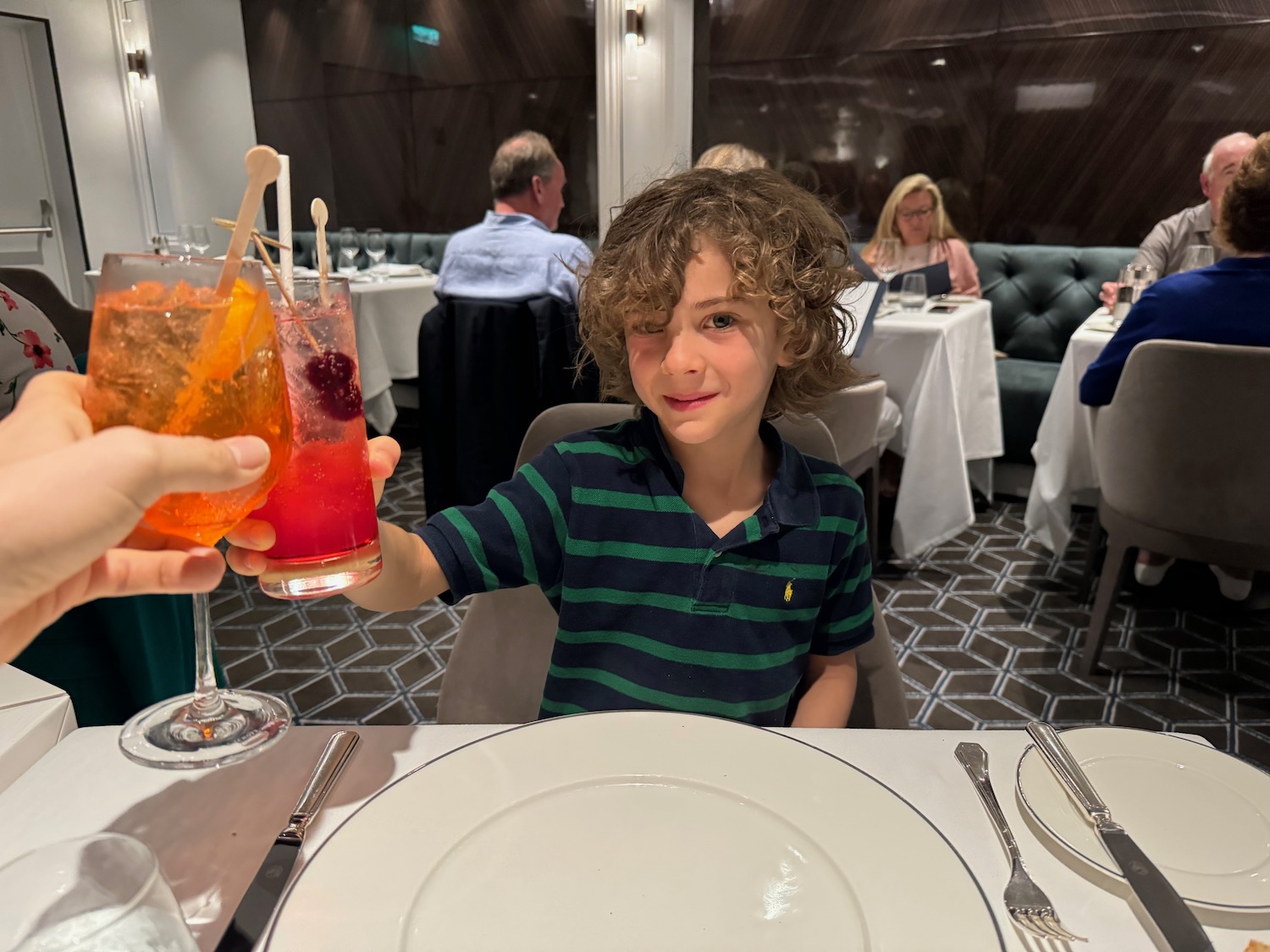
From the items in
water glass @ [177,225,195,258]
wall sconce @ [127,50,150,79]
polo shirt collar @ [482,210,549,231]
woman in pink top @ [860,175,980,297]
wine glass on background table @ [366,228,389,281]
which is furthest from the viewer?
wall sconce @ [127,50,150,79]

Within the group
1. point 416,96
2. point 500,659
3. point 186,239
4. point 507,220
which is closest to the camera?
point 500,659

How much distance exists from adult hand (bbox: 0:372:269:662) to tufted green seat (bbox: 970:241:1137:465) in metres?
4.37

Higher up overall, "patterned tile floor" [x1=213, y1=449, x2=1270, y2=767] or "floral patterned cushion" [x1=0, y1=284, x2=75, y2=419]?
"floral patterned cushion" [x1=0, y1=284, x2=75, y2=419]

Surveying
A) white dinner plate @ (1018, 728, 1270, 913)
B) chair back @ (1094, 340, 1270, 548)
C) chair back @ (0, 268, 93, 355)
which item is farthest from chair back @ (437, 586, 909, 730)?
chair back @ (0, 268, 93, 355)

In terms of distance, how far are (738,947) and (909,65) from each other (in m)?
5.67

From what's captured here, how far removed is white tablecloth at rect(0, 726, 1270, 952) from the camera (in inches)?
21.9

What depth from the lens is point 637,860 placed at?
57 centimetres

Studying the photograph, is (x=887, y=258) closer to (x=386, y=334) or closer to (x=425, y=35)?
(x=386, y=334)

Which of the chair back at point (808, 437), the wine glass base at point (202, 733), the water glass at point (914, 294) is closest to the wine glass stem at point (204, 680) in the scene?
the wine glass base at point (202, 733)

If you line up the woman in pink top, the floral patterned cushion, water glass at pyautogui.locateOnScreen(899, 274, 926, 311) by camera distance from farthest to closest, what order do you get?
the woman in pink top < water glass at pyautogui.locateOnScreen(899, 274, 926, 311) < the floral patterned cushion

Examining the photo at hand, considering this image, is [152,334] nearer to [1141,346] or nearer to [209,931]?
[209,931]

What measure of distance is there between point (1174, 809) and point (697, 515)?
542 mm

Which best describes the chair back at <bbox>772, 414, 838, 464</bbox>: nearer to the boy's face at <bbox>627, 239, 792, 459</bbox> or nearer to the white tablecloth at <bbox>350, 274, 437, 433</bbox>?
the boy's face at <bbox>627, 239, 792, 459</bbox>

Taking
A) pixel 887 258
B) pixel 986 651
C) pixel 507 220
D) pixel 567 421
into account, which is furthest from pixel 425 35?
pixel 567 421
